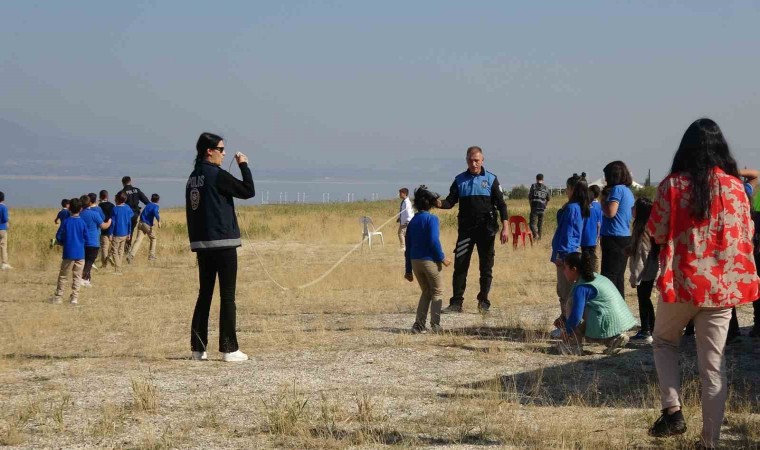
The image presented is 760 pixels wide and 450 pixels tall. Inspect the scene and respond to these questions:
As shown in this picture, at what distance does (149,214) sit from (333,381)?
565 inches

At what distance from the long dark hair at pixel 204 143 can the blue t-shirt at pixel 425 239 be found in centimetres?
232

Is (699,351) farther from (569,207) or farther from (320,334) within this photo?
(320,334)

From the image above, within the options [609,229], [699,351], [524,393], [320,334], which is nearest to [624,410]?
[524,393]

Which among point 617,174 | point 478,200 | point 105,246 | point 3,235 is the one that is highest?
point 617,174

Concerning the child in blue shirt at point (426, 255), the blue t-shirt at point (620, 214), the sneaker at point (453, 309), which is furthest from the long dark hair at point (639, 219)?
the sneaker at point (453, 309)

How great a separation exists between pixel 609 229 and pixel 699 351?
4549 mm

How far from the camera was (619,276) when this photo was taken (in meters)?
9.86

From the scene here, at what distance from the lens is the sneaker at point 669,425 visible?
17.9ft

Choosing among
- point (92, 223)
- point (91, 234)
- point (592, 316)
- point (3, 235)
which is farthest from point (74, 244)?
point (592, 316)

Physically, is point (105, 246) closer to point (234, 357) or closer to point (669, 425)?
point (234, 357)

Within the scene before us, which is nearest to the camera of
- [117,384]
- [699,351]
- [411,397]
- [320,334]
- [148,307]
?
[699,351]

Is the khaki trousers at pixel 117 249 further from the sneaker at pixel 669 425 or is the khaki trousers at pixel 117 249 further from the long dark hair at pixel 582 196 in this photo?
the sneaker at pixel 669 425

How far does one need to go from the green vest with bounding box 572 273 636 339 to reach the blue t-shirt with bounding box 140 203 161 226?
13.9 m

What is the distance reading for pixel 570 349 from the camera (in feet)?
28.1
